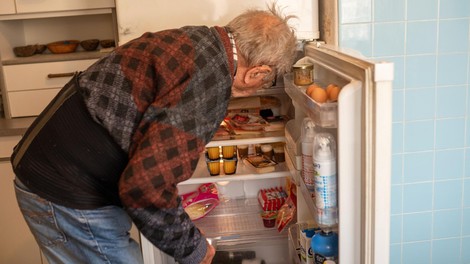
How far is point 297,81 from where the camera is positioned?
1.43 meters

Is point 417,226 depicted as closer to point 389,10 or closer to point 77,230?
point 389,10

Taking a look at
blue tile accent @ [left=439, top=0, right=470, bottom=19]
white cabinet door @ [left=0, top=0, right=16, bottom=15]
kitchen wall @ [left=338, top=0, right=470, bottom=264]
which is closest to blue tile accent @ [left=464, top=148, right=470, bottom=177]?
kitchen wall @ [left=338, top=0, right=470, bottom=264]

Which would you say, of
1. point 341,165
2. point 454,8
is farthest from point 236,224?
point 454,8

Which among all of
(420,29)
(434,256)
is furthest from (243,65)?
(434,256)

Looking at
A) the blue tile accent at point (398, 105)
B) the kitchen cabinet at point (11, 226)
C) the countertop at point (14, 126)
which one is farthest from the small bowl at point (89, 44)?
the blue tile accent at point (398, 105)

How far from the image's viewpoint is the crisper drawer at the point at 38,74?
2477 mm

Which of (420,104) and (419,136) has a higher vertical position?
(420,104)

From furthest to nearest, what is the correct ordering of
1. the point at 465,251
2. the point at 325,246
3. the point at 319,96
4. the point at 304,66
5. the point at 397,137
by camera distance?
1. the point at 465,251
2. the point at 397,137
3. the point at 304,66
4. the point at 325,246
5. the point at 319,96

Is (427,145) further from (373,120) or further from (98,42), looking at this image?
(98,42)

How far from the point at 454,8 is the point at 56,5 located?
5.77 feet

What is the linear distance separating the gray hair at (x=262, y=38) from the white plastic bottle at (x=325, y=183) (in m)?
0.23

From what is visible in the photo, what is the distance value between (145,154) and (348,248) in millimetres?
491

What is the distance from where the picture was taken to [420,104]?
1633 mm

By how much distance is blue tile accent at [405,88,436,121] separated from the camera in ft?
5.32
